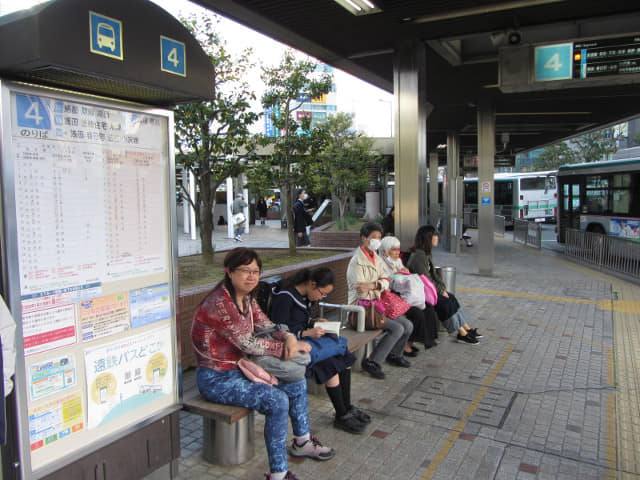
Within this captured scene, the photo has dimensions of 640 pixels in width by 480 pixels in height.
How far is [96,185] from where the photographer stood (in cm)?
281

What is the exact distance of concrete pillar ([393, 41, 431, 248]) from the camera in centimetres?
751

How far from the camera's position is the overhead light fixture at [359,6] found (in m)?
5.80

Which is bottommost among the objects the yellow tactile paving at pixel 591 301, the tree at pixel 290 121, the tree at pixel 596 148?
the yellow tactile paving at pixel 591 301

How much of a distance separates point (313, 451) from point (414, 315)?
8.34 feet

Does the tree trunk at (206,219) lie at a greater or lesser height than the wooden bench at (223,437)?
greater

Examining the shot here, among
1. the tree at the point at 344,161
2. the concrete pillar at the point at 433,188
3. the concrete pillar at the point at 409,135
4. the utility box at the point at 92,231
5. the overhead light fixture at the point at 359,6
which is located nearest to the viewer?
the utility box at the point at 92,231

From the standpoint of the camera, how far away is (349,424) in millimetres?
3957

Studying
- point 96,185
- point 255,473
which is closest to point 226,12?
point 96,185

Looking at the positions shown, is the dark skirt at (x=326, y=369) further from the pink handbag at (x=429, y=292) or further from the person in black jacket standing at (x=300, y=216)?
the person in black jacket standing at (x=300, y=216)

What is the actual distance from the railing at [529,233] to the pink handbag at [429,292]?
1291 centimetres

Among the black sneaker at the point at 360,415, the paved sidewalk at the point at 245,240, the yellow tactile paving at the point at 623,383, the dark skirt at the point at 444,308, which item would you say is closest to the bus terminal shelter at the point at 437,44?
the dark skirt at the point at 444,308

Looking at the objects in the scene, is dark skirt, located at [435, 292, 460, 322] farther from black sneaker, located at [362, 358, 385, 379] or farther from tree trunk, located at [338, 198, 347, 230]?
tree trunk, located at [338, 198, 347, 230]

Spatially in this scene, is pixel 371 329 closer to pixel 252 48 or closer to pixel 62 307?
pixel 62 307

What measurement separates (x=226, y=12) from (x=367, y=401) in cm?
477
